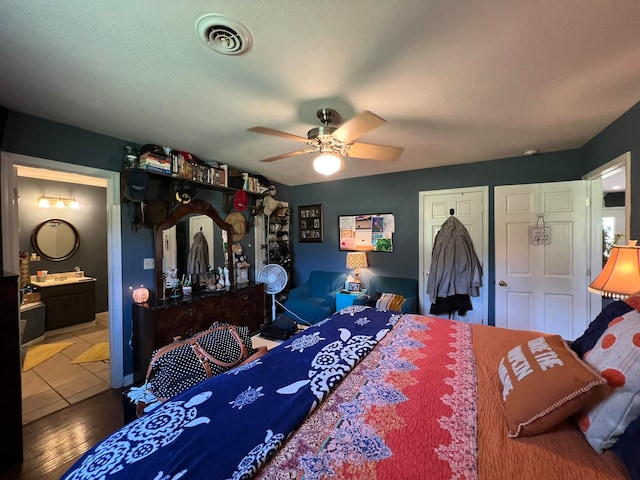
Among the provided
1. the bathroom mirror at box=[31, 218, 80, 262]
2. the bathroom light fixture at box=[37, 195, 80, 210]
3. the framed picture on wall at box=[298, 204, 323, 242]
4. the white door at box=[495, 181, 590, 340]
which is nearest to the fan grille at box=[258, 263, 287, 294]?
the framed picture on wall at box=[298, 204, 323, 242]

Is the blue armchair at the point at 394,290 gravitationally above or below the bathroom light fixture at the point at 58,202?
below

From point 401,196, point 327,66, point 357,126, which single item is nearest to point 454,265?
point 401,196

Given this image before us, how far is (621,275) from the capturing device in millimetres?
1592

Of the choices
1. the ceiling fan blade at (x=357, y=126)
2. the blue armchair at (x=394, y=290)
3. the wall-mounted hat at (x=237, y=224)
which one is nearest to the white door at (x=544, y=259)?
the blue armchair at (x=394, y=290)

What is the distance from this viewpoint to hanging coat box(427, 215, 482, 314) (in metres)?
3.32

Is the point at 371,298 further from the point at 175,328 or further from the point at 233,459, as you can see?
the point at 233,459

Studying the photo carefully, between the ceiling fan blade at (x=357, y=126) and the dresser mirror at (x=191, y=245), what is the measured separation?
210 centimetres

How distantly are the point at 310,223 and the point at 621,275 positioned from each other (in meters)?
3.66

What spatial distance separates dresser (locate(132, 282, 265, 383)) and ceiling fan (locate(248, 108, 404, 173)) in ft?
6.25

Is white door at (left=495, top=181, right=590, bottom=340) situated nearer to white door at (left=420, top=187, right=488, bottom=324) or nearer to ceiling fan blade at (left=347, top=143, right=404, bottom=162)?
white door at (left=420, top=187, right=488, bottom=324)

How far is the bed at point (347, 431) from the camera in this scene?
0.76 metres

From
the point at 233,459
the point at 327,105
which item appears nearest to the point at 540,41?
the point at 327,105

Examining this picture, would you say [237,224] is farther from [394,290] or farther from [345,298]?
[394,290]

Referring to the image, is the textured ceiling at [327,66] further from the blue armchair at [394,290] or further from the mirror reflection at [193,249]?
the blue armchair at [394,290]
